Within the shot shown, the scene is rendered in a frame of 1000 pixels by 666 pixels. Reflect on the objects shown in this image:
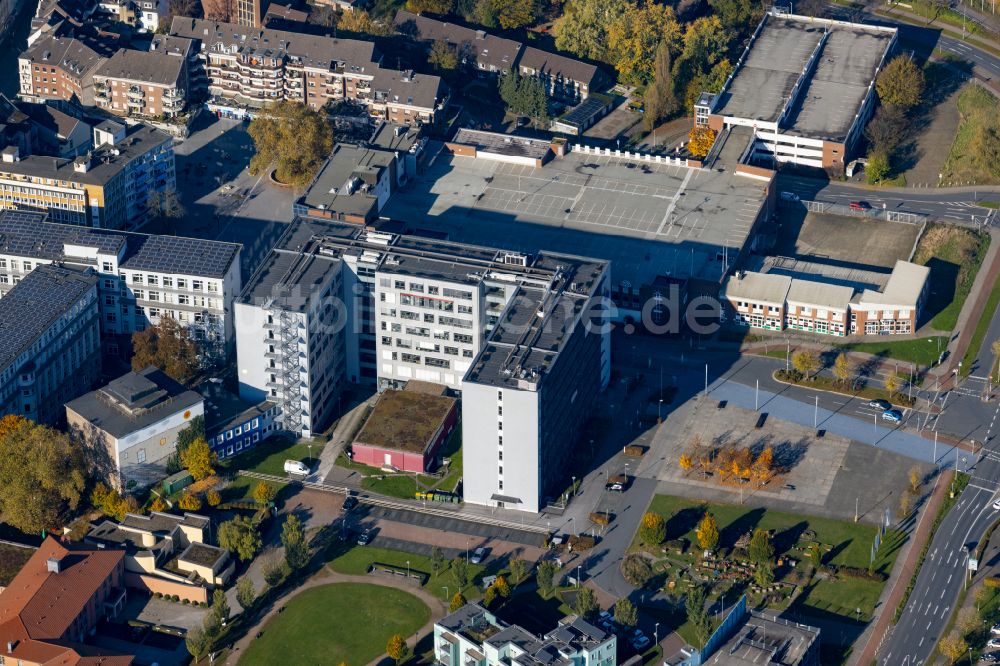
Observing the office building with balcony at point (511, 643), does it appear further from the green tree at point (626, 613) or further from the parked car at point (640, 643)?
the green tree at point (626, 613)

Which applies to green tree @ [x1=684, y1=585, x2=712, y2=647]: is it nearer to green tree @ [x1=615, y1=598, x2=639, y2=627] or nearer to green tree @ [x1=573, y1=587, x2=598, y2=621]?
green tree @ [x1=615, y1=598, x2=639, y2=627]

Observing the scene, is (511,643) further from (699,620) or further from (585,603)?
(699,620)

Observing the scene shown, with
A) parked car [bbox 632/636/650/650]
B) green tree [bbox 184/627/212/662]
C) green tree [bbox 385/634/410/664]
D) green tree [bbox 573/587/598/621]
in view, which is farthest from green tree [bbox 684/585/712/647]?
green tree [bbox 184/627/212/662]

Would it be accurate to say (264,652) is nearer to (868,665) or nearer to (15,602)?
(15,602)

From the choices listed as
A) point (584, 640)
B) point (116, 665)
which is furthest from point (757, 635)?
point (116, 665)
